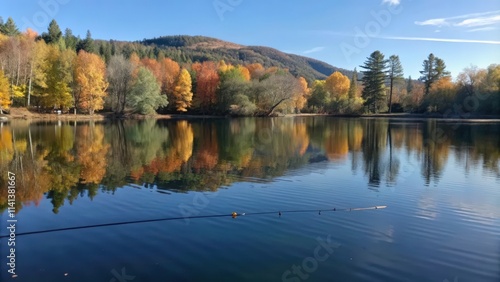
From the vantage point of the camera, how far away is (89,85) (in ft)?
211

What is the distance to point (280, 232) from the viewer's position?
31.8 feet

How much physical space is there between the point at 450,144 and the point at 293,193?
22843mm

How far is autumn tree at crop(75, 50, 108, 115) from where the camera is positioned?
64312mm

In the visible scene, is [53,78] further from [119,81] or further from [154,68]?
[154,68]

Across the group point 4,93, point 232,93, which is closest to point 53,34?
point 4,93

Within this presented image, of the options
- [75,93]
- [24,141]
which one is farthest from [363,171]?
[75,93]

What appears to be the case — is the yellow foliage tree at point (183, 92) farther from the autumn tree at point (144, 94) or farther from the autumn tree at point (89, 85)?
the autumn tree at point (89, 85)

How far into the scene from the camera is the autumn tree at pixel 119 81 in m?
69.4

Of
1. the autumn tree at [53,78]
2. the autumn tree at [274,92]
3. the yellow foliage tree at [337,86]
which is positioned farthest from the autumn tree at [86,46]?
the yellow foliage tree at [337,86]

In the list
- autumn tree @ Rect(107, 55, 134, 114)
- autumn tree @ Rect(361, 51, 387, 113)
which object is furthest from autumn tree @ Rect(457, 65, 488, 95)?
autumn tree @ Rect(107, 55, 134, 114)

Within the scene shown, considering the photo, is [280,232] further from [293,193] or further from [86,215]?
[86,215]

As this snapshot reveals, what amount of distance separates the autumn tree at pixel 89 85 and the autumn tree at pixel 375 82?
62391 millimetres

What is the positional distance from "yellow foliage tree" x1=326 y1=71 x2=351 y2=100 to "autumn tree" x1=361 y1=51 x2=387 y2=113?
13147 millimetres

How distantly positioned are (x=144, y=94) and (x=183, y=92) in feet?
42.6
